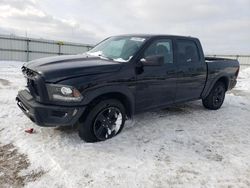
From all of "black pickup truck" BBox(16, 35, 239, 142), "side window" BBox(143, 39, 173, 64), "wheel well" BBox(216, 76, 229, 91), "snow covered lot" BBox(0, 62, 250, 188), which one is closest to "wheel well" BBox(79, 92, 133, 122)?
"black pickup truck" BBox(16, 35, 239, 142)

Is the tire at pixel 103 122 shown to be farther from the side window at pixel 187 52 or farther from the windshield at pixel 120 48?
the side window at pixel 187 52

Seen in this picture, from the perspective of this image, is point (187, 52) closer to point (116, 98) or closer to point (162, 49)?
point (162, 49)

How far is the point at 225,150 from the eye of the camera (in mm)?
4309

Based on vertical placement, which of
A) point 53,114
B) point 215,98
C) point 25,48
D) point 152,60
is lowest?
point 215,98

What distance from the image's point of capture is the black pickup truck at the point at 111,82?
147 inches

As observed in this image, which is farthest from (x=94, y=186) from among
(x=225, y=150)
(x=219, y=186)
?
(x=225, y=150)

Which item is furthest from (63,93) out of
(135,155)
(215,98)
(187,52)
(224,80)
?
(224,80)

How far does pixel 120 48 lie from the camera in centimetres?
487

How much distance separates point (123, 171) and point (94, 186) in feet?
1.66

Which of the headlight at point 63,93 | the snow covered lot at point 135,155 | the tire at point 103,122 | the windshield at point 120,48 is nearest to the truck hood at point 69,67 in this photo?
the headlight at point 63,93

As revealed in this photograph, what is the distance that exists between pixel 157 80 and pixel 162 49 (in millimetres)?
706

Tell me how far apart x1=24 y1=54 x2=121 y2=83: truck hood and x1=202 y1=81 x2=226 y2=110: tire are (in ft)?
11.5

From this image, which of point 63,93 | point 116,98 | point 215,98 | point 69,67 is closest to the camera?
point 63,93

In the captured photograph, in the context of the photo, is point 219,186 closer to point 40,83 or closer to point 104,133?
point 104,133
